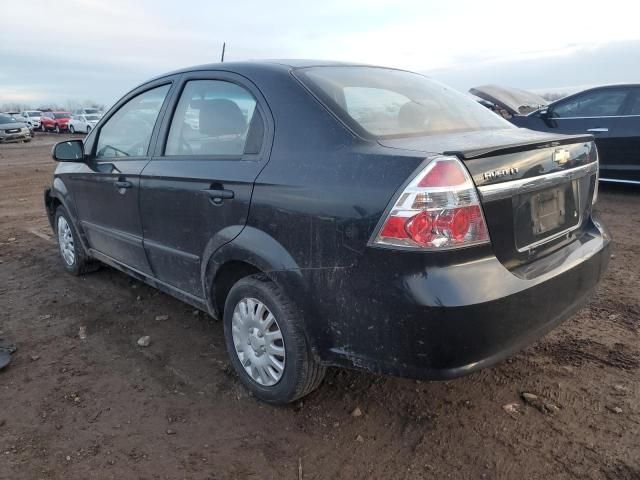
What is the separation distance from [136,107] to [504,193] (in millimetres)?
2768

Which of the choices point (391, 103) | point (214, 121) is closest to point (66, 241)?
point (214, 121)

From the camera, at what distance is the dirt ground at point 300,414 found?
2.25 metres

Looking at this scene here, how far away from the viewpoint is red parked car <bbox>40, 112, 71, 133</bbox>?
37.1 meters

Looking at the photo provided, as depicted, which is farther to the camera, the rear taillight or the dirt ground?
the dirt ground

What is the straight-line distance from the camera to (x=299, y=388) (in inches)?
98.6

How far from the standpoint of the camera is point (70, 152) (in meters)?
4.07

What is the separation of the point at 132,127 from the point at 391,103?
2.00 meters

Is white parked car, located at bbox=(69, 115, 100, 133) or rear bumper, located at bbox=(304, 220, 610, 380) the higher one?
white parked car, located at bbox=(69, 115, 100, 133)

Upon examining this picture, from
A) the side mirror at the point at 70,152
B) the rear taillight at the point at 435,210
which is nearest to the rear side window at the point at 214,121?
the rear taillight at the point at 435,210

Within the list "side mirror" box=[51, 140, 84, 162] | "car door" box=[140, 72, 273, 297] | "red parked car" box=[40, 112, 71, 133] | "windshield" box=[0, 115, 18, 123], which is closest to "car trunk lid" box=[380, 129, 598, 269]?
"car door" box=[140, 72, 273, 297]

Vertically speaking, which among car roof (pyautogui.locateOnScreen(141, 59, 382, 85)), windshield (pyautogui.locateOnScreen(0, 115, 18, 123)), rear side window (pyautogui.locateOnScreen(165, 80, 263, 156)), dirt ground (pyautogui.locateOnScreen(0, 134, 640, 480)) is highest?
windshield (pyautogui.locateOnScreen(0, 115, 18, 123))

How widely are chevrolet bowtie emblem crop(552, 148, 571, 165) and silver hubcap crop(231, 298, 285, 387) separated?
1.52 m

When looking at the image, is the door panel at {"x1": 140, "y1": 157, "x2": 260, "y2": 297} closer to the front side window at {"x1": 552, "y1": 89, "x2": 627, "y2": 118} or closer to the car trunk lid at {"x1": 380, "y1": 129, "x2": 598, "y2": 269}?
the car trunk lid at {"x1": 380, "y1": 129, "x2": 598, "y2": 269}

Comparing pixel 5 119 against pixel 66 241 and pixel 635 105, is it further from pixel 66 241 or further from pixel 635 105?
pixel 635 105
